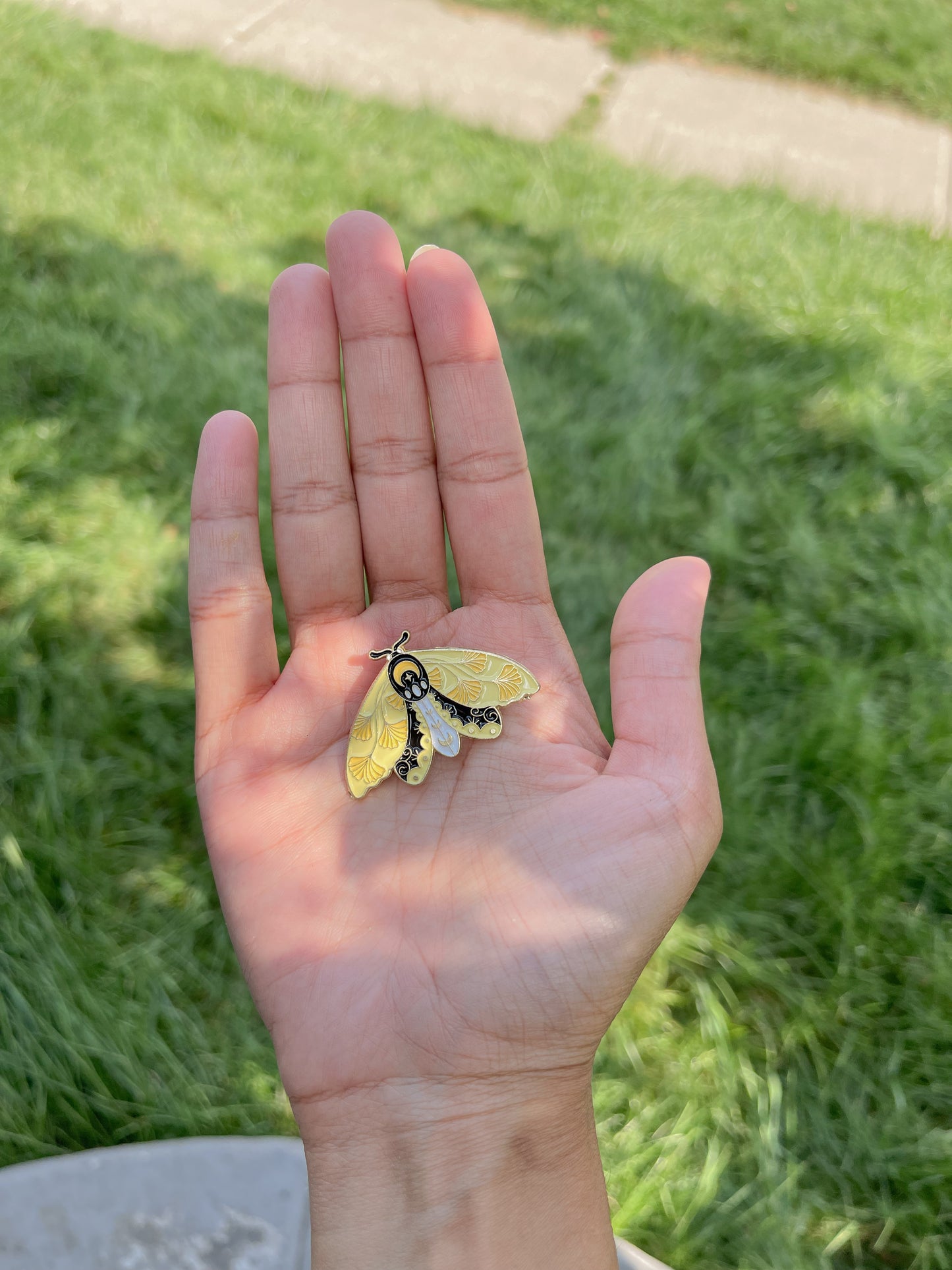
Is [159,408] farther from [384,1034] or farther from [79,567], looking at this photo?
[384,1034]

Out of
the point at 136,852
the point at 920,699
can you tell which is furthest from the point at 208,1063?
the point at 920,699

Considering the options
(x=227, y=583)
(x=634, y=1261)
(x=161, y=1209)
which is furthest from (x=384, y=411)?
(x=634, y=1261)

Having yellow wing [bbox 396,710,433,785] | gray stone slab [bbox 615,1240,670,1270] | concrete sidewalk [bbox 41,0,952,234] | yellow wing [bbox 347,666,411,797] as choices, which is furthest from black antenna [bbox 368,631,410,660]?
concrete sidewalk [bbox 41,0,952,234]

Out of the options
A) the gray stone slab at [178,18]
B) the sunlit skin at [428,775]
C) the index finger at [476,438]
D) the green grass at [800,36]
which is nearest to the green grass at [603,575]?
the gray stone slab at [178,18]

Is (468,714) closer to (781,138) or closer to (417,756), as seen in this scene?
(417,756)

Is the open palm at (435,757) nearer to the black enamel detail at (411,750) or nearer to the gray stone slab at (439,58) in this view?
the black enamel detail at (411,750)

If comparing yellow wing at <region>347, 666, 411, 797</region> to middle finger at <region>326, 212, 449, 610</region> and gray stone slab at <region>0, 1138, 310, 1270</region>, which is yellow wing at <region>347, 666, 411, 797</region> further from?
gray stone slab at <region>0, 1138, 310, 1270</region>
